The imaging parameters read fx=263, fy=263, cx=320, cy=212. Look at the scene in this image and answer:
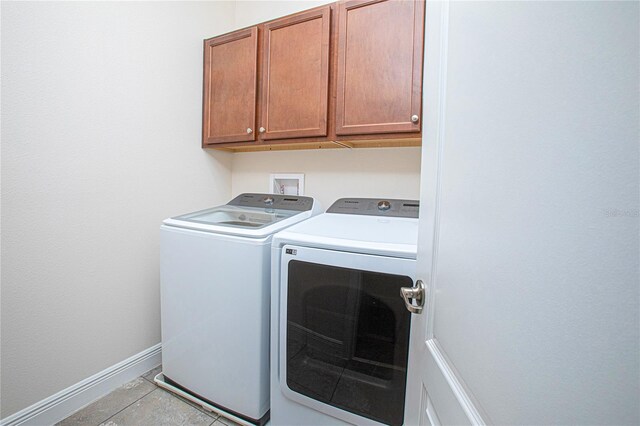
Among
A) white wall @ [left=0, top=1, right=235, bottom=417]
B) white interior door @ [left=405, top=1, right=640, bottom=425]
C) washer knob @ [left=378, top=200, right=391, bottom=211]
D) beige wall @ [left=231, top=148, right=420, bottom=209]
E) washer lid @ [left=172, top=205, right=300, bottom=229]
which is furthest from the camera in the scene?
beige wall @ [left=231, top=148, right=420, bottom=209]

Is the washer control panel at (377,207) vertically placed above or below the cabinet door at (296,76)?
below

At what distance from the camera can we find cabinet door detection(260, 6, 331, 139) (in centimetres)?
148

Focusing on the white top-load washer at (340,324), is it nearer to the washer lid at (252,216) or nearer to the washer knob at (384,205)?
the washer lid at (252,216)

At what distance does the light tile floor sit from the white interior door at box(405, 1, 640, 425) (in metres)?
1.32

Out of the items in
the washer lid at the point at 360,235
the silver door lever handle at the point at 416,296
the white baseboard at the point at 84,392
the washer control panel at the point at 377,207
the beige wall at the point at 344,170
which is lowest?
the white baseboard at the point at 84,392

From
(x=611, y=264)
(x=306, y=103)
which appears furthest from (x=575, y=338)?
(x=306, y=103)

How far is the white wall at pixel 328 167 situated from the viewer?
1685 mm

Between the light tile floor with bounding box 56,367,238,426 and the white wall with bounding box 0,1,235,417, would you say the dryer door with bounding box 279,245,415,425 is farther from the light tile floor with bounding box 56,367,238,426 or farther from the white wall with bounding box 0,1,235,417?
the white wall with bounding box 0,1,235,417

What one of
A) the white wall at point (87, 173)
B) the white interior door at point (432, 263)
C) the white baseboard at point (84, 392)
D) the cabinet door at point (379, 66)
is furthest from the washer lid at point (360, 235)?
the white baseboard at point (84, 392)

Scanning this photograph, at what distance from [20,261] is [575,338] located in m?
1.78

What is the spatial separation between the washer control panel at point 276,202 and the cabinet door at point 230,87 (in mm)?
418

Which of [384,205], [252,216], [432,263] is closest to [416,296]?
[432,263]

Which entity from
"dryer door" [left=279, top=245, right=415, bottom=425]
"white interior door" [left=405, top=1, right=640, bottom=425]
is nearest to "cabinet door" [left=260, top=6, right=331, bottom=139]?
"dryer door" [left=279, top=245, right=415, bottom=425]

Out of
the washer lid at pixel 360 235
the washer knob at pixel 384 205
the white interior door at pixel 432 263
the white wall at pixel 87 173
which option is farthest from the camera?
the washer knob at pixel 384 205
